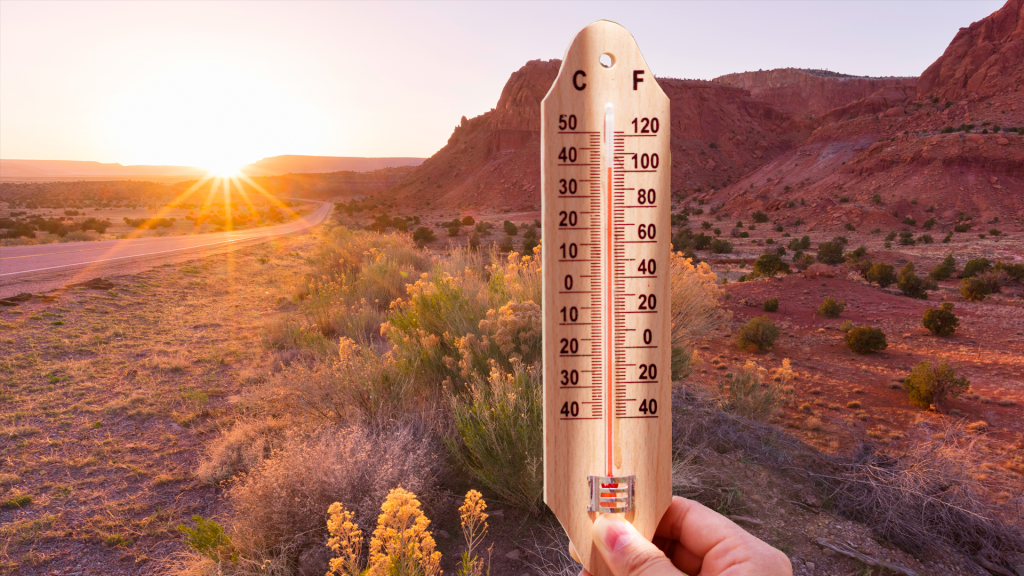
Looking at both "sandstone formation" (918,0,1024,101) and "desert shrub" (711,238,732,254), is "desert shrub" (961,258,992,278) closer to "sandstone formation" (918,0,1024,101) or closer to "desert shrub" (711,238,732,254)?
"desert shrub" (711,238,732,254)

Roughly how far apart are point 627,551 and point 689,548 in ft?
0.85

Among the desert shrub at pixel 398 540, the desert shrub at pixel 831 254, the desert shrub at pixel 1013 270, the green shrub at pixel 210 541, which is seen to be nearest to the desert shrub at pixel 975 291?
the desert shrub at pixel 1013 270

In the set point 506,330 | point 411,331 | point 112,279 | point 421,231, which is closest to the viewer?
point 506,330

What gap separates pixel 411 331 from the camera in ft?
16.5

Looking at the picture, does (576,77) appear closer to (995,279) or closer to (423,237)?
(995,279)

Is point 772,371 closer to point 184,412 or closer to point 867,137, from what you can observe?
point 184,412

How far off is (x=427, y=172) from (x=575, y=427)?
6847 cm

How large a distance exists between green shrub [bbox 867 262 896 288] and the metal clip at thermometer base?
56.2 ft

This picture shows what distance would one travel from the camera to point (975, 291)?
12.2 m

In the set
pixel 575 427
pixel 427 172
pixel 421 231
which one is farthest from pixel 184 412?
pixel 427 172

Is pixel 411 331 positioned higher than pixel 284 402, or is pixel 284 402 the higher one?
pixel 411 331

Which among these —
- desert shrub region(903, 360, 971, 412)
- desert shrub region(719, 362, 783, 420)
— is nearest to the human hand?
desert shrub region(719, 362, 783, 420)

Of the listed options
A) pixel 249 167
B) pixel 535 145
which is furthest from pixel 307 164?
pixel 535 145

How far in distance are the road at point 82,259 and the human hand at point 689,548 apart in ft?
42.4
